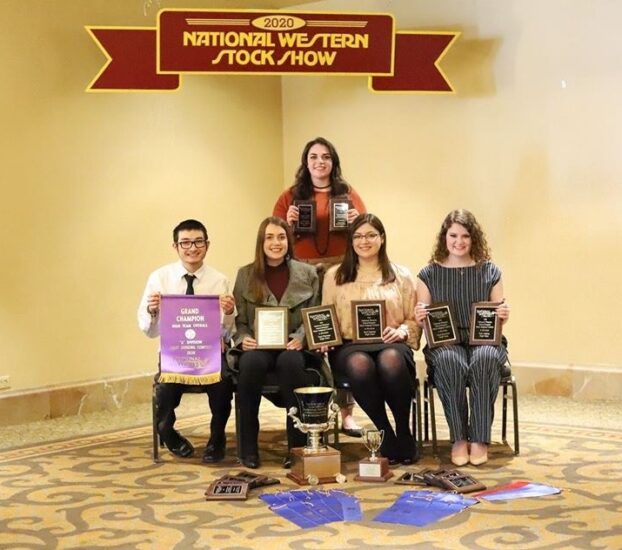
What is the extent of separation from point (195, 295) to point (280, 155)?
2919mm

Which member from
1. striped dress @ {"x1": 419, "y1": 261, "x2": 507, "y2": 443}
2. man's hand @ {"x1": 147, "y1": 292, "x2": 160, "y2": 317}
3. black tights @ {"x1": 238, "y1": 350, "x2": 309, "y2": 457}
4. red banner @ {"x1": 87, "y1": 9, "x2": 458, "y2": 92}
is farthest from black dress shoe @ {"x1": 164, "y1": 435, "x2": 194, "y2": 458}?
red banner @ {"x1": 87, "y1": 9, "x2": 458, "y2": 92}

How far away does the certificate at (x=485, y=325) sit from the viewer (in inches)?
186

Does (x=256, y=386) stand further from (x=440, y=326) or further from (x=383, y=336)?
(x=440, y=326)

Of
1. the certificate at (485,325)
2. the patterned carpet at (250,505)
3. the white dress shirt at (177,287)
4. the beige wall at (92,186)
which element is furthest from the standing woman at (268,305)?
the beige wall at (92,186)

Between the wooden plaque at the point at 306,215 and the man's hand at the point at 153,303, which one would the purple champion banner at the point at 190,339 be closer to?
the man's hand at the point at 153,303

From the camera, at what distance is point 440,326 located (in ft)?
15.6

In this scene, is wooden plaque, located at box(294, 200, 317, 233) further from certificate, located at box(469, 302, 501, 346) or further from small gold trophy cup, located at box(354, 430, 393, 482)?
small gold trophy cup, located at box(354, 430, 393, 482)

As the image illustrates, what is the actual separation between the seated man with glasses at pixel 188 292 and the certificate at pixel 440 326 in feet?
3.17

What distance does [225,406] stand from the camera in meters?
4.86

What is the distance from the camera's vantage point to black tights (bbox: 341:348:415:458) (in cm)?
459

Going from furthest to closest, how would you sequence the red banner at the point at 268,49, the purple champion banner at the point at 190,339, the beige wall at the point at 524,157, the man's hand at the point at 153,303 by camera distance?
the beige wall at the point at 524,157 → the red banner at the point at 268,49 → the man's hand at the point at 153,303 → the purple champion banner at the point at 190,339

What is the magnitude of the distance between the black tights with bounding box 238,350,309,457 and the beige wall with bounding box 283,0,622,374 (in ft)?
7.83

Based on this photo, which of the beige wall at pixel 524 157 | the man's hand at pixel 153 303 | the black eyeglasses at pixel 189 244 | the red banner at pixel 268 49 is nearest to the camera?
the man's hand at pixel 153 303

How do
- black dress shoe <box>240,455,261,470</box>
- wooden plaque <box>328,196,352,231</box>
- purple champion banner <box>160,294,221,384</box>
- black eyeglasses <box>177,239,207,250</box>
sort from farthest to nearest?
wooden plaque <box>328,196,352,231</box>
black eyeglasses <box>177,239,207,250</box>
purple champion banner <box>160,294,221,384</box>
black dress shoe <box>240,455,261,470</box>
